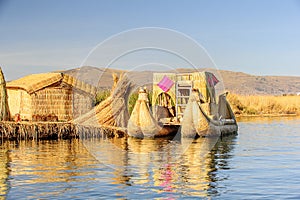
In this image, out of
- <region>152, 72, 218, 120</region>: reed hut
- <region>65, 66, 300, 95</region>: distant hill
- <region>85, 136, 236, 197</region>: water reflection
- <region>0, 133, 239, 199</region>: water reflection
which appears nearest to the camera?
<region>0, 133, 239, 199</region>: water reflection

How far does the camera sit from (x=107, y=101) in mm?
28453

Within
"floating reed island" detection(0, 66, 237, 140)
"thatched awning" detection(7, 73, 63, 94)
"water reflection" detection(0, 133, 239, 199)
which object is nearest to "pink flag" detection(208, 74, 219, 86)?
"floating reed island" detection(0, 66, 237, 140)

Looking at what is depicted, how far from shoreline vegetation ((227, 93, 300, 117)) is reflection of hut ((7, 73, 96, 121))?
25.2 m

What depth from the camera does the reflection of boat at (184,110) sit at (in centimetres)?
2572

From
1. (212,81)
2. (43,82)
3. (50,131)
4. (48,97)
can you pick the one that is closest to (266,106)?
(212,81)

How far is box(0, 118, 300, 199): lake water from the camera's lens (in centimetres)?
1263

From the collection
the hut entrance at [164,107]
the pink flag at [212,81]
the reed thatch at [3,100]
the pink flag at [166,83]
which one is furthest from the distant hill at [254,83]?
the reed thatch at [3,100]

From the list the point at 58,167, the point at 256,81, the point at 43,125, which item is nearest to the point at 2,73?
the point at 43,125

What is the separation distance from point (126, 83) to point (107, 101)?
6.46 ft

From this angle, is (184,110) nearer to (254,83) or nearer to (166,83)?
(166,83)

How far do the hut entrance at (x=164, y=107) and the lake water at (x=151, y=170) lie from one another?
238 inches

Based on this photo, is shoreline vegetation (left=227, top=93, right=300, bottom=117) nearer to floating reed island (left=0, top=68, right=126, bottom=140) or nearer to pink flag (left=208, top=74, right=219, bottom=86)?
pink flag (left=208, top=74, right=219, bottom=86)

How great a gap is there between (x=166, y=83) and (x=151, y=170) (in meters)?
14.6

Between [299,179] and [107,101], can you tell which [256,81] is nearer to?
[107,101]
